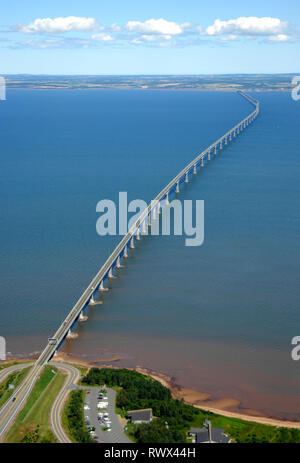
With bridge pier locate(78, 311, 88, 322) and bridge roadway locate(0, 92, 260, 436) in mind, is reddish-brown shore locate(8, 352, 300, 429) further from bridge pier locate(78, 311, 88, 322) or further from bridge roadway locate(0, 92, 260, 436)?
bridge pier locate(78, 311, 88, 322)

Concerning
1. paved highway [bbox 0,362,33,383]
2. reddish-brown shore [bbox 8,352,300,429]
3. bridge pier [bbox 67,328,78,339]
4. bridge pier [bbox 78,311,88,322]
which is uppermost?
bridge pier [bbox 78,311,88,322]

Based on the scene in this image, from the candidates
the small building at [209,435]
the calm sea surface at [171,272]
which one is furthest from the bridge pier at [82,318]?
the small building at [209,435]

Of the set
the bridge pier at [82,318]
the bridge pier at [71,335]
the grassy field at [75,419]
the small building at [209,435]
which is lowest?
the small building at [209,435]

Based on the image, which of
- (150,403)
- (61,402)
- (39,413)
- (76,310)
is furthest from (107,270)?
(39,413)

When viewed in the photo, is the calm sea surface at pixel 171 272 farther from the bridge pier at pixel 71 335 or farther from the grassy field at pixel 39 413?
the grassy field at pixel 39 413

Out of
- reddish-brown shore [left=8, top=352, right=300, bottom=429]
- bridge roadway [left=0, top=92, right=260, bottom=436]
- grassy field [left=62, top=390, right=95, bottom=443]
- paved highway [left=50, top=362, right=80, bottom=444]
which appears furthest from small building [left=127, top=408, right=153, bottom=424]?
bridge roadway [left=0, top=92, right=260, bottom=436]

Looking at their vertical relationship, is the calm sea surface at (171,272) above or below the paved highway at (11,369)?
above
